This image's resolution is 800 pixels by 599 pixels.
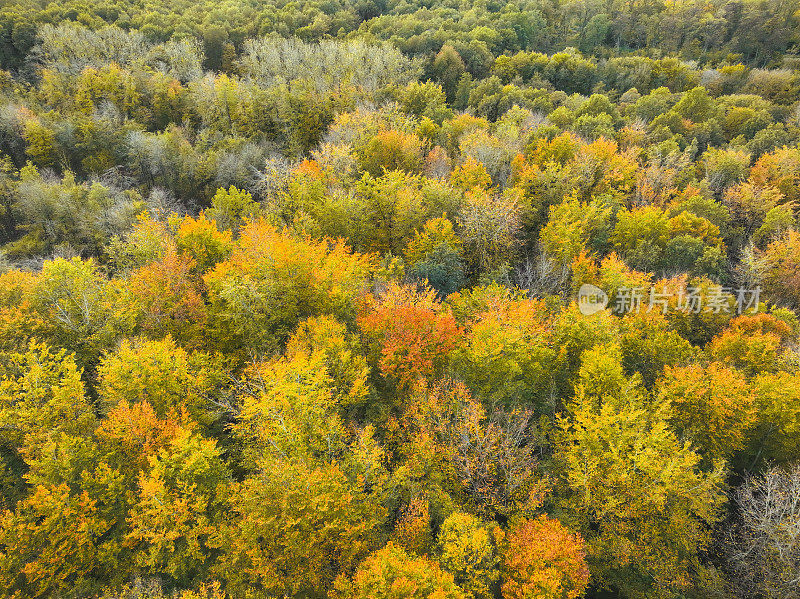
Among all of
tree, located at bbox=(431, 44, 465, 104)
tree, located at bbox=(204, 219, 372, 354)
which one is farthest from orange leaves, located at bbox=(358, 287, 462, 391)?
tree, located at bbox=(431, 44, 465, 104)

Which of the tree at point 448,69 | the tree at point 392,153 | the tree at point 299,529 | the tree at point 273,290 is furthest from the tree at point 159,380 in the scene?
the tree at point 448,69

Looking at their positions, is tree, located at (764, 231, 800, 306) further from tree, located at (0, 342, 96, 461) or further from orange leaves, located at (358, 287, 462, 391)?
tree, located at (0, 342, 96, 461)

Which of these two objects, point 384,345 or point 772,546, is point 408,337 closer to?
point 384,345

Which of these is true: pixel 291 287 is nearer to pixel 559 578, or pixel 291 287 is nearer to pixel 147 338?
pixel 147 338

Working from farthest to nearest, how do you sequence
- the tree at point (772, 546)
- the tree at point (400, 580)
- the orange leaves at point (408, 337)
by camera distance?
1. the orange leaves at point (408, 337)
2. the tree at point (772, 546)
3. the tree at point (400, 580)

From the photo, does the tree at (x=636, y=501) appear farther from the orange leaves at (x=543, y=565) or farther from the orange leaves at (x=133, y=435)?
the orange leaves at (x=133, y=435)

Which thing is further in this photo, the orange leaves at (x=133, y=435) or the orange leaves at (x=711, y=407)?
the orange leaves at (x=711, y=407)
